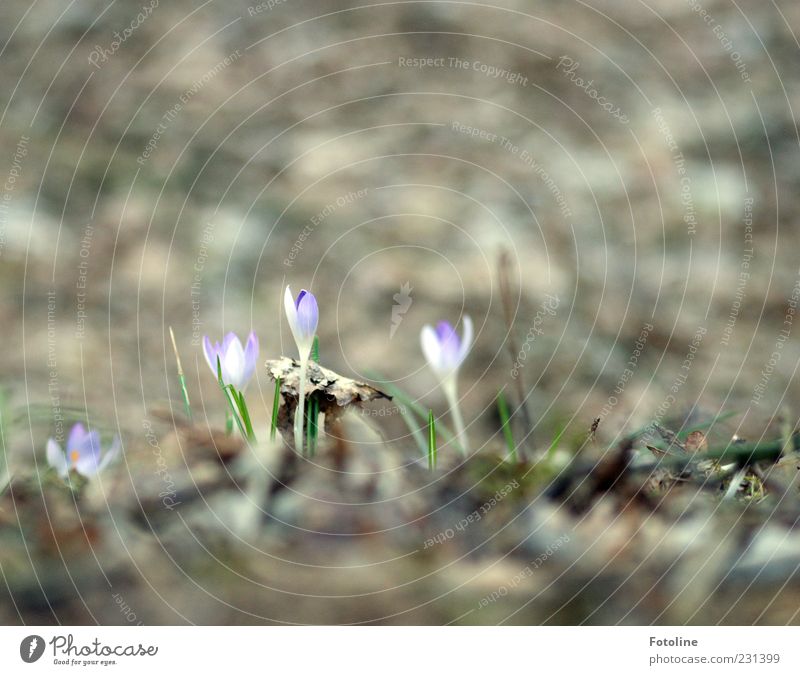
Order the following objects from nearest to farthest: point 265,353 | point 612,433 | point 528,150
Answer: point 612,433
point 265,353
point 528,150

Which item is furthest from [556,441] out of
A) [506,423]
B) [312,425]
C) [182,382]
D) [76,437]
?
[76,437]

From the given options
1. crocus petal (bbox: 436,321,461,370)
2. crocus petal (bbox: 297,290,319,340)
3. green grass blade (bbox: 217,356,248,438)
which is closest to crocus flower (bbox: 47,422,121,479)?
green grass blade (bbox: 217,356,248,438)

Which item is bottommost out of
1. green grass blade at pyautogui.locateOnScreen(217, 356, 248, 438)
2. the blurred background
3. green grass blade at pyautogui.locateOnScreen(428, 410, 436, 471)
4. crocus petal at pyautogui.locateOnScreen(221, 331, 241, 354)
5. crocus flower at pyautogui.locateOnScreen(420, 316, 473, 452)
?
green grass blade at pyautogui.locateOnScreen(428, 410, 436, 471)

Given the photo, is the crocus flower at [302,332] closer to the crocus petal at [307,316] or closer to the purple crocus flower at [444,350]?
the crocus petal at [307,316]

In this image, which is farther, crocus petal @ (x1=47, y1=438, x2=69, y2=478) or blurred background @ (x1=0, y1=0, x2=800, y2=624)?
blurred background @ (x1=0, y1=0, x2=800, y2=624)

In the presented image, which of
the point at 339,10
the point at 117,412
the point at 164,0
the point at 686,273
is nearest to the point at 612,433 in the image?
the point at 686,273

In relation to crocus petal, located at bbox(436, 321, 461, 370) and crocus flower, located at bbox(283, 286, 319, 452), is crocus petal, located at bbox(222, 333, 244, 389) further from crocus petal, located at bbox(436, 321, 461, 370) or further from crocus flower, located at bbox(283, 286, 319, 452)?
crocus petal, located at bbox(436, 321, 461, 370)

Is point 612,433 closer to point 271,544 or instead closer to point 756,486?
point 756,486
